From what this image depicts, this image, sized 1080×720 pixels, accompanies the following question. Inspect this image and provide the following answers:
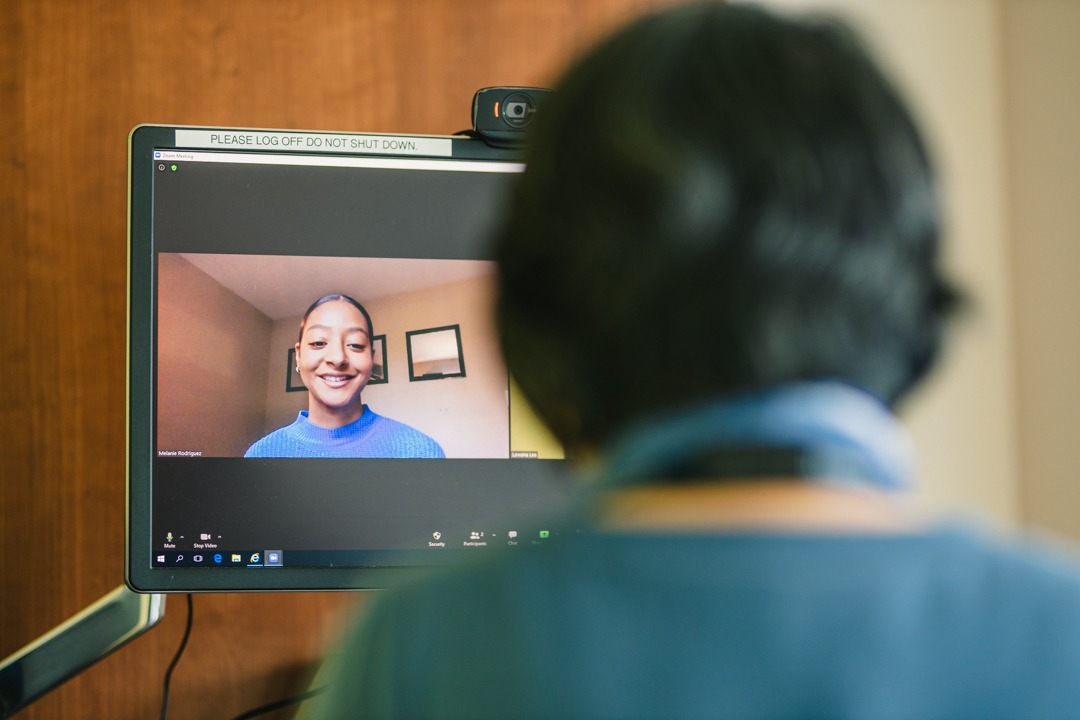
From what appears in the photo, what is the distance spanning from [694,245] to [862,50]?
0.10m

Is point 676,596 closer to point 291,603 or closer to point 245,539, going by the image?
point 245,539

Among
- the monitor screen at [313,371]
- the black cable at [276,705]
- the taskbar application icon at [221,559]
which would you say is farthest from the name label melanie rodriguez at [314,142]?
the black cable at [276,705]

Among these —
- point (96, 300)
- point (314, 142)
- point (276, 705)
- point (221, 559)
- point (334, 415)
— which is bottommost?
point (276, 705)

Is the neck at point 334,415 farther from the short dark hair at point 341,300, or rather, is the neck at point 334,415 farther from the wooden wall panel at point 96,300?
the wooden wall panel at point 96,300

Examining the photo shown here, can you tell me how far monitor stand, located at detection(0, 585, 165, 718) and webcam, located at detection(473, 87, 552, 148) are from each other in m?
0.50

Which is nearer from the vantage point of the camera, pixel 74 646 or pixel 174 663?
pixel 74 646

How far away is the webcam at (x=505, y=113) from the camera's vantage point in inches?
34.9

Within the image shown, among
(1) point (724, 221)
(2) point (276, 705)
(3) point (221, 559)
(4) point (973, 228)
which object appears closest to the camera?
(1) point (724, 221)

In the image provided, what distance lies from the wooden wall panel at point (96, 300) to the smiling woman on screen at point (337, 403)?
201 millimetres

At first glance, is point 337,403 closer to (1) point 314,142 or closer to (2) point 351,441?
(2) point 351,441

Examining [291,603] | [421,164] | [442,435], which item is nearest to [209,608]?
[291,603]

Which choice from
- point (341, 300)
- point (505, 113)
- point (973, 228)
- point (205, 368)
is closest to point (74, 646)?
point (205, 368)

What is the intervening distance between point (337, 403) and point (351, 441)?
35 millimetres

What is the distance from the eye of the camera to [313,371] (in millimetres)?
851
